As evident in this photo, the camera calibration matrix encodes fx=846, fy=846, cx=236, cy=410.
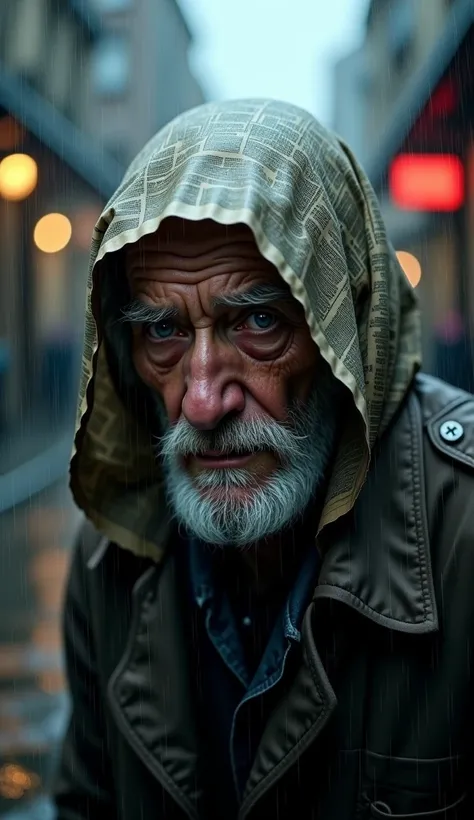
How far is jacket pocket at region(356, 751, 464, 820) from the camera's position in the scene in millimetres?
1887

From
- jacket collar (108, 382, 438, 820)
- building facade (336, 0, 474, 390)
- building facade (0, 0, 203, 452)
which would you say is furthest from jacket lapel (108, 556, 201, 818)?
building facade (0, 0, 203, 452)

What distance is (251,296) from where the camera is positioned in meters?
1.97

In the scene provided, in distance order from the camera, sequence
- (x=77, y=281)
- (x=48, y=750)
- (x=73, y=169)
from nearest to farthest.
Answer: (x=48, y=750) < (x=73, y=169) < (x=77, y=281)

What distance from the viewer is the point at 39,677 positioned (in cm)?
518

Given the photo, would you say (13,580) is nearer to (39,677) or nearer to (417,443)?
(39,677)

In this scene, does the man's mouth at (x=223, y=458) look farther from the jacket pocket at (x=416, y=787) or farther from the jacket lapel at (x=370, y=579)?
the jacket pocket at (x=416, y=787)

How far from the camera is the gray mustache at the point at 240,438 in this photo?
2008mm

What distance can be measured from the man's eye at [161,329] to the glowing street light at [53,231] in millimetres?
17148

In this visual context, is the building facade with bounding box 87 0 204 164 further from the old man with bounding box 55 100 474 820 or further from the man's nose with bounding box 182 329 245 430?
the man's nose with bounding box 182 329 245 430

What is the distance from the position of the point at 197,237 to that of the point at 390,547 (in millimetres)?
854

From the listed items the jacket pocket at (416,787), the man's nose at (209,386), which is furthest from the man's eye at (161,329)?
the jacket pocket at (416,787)

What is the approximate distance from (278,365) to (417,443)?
Answer: 0.39m

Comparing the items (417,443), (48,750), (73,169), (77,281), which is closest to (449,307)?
(73,169)

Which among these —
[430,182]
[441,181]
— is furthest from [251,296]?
[430,182]
